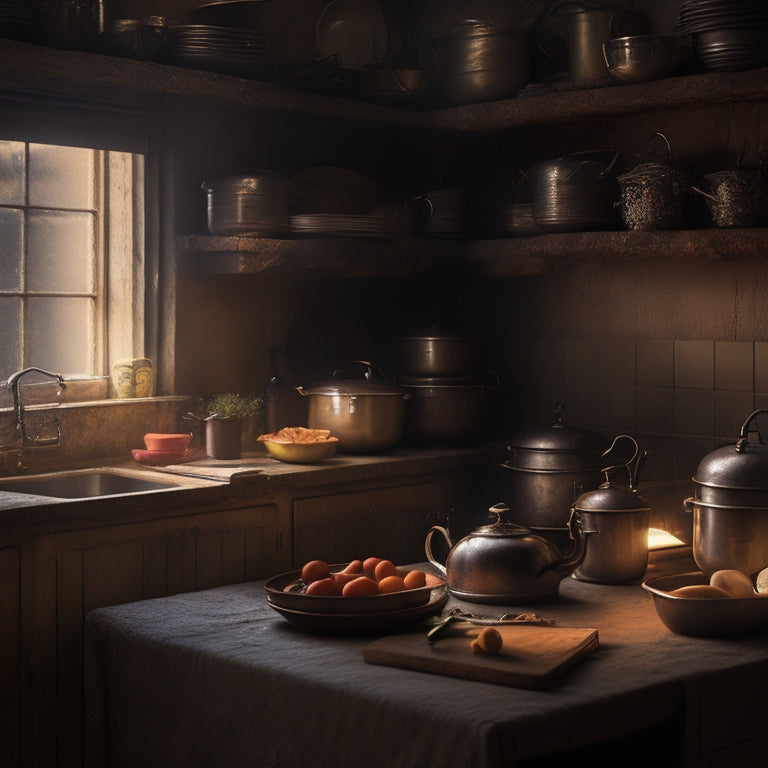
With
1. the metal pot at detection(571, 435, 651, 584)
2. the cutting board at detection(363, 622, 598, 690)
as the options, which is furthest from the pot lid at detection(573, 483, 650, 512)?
the cutting board at detection(363, 622, 598, 690)

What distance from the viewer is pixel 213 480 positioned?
151 inches

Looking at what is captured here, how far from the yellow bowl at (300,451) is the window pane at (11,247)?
96 centimetres

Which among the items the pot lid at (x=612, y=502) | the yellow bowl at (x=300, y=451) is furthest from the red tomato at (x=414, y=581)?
the yellow bowl at (x=300, y=451)

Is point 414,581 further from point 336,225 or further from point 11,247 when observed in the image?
point 11,247

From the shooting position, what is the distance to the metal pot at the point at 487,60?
455 centimetres

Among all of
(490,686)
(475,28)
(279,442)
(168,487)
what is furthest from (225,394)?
(490,686)

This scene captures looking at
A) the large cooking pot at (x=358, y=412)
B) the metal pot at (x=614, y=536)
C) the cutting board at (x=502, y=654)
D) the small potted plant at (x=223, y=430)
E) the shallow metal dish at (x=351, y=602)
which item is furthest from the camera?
the large cooking pot at (x=358, y=412)

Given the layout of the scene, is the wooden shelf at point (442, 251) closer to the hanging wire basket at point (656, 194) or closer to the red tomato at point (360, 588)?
the hanging wire basket at point (656, 194)

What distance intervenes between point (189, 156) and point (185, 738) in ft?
7.75

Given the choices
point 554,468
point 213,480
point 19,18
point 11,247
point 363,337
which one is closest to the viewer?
point 19,18

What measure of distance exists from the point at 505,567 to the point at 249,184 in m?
1.82

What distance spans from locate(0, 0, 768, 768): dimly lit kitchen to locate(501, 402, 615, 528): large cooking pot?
1cm

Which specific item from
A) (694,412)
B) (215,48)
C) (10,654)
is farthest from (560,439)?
(10,654)

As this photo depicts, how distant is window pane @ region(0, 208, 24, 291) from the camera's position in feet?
13.5
